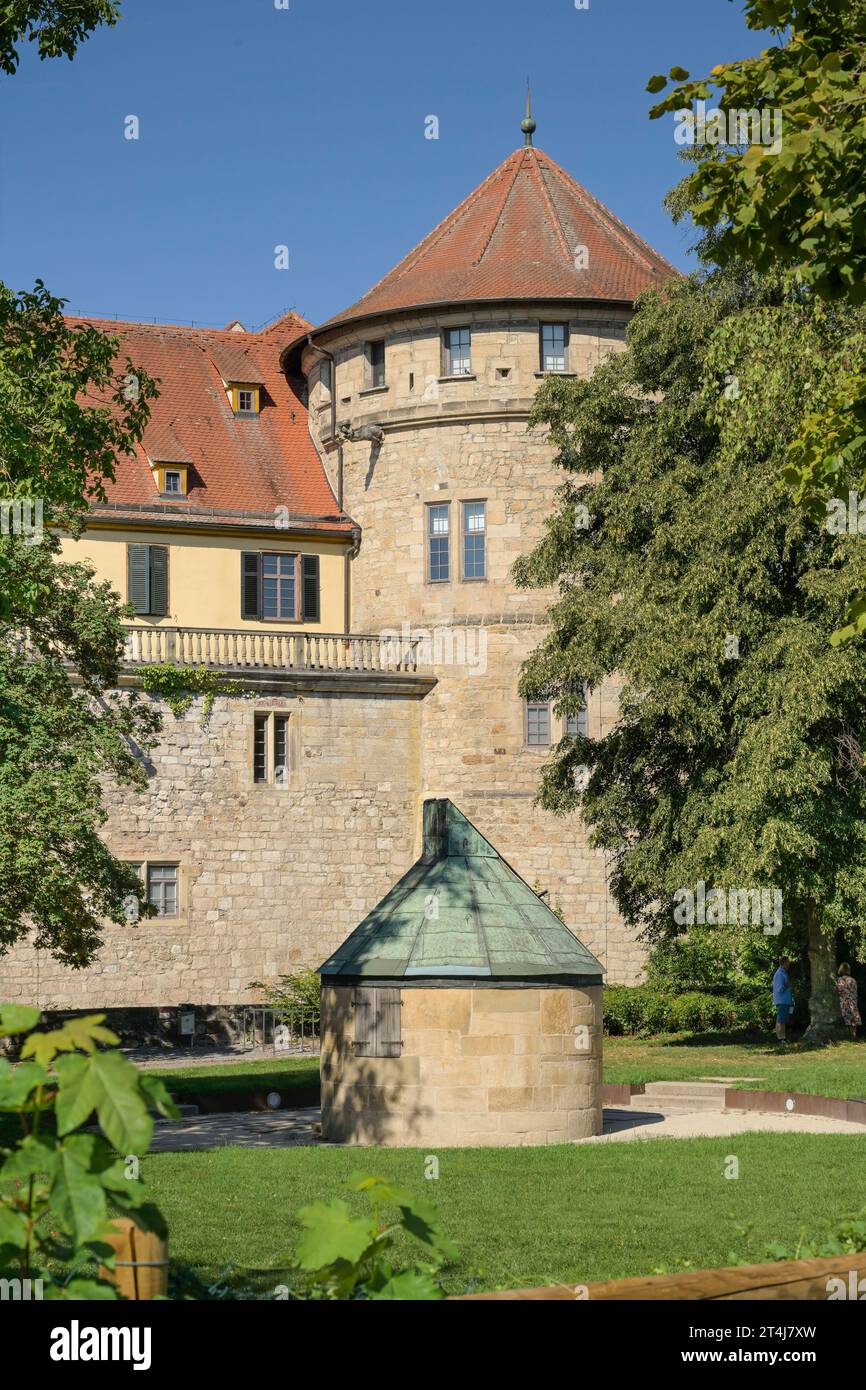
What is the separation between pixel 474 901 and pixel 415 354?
21780mm

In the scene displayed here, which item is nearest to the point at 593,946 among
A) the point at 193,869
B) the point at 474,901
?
the point at 193,869

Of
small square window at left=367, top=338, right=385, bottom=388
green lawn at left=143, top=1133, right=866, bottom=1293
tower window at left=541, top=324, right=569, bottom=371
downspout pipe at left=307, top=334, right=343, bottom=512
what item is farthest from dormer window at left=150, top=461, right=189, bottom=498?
green lawn at left=143, top=1133, right=866, bottom=1293

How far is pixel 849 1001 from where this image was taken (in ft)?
103

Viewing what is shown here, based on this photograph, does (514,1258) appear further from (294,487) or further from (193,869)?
(294,487)

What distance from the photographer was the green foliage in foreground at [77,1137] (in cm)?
445

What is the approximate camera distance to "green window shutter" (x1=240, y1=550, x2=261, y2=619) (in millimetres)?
40469

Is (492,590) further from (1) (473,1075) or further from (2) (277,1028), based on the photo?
(1) (473,1075)

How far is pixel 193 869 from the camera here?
36719 millimetres

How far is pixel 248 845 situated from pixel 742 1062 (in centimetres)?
1324
